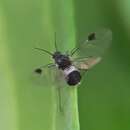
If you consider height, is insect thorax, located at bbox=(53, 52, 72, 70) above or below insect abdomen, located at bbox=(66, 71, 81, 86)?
above

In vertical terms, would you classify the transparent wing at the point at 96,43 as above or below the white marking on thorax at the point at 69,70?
above

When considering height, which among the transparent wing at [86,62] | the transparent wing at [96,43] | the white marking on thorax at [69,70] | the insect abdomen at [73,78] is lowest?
the insect abdomen at [73,78]

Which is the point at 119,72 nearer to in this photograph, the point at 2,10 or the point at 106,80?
the point at 106,80

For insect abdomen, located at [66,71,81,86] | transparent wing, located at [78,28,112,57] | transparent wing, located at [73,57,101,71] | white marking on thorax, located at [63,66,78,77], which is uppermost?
transparent wing, located at [78,28,112,57]
